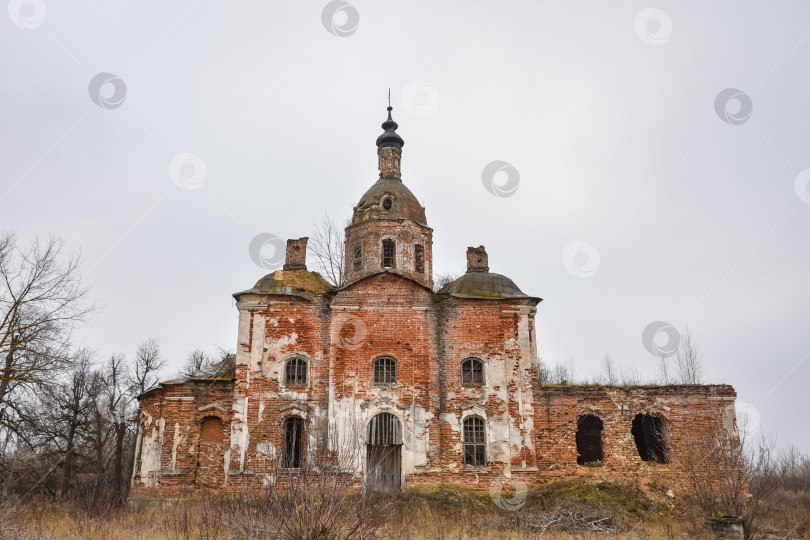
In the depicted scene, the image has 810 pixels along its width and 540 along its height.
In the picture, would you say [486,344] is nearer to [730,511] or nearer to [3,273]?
[730,511]

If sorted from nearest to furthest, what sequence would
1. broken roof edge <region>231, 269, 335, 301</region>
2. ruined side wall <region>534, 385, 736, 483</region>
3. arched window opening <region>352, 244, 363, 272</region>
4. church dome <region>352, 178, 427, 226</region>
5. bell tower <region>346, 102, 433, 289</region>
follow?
ruined side wall <region>534, 385, 736, 483</region> < broken roof edge <region>231, 269, 335, 301</region> < bell tower <region>346, 102, 433, 289</region> < arched window opening <region>352, 244, 363, 272</region> < church dome <region>352, 178, 427, 226</region>

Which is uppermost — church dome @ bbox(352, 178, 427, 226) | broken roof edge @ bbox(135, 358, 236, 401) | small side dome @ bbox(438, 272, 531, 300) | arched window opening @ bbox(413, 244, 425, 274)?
church dome @ bbox(352, 178, 427, 226)

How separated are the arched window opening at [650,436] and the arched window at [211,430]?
1409 centimetres

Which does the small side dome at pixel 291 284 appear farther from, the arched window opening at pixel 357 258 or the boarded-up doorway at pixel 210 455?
the boarded-up doorway at pixel 210 455

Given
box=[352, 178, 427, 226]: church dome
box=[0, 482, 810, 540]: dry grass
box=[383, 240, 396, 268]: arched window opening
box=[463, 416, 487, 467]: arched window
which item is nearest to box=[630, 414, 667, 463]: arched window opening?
box=[0, 482, 810, 540]: dry grass

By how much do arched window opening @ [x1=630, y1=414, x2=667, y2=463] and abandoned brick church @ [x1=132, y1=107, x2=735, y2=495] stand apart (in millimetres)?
126

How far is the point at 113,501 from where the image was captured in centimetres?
1549

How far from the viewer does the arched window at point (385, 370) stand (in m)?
20.4

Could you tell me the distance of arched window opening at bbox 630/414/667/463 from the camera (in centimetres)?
2064

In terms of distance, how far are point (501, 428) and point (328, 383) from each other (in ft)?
19.8

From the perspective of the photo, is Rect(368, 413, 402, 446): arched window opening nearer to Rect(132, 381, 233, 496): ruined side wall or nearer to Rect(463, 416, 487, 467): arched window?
Rect(463, 416, 487, 467): arched window

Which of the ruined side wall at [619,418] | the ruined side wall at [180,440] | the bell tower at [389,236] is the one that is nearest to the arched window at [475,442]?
the ruined side wall at [619,418]

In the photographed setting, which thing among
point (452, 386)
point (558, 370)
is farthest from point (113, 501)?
point (558, 370)

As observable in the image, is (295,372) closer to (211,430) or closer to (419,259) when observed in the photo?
(211,430)
